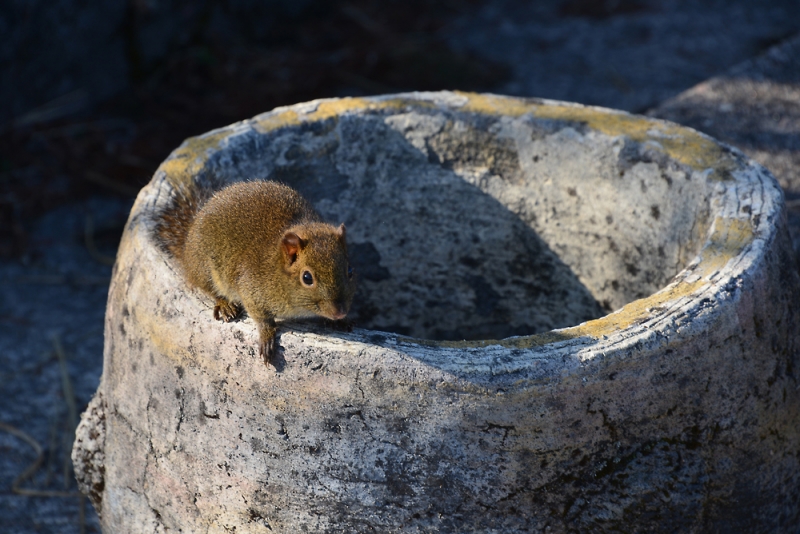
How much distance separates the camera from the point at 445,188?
3.53 m

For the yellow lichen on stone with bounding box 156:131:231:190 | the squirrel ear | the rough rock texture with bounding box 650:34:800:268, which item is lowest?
the squirrel ear

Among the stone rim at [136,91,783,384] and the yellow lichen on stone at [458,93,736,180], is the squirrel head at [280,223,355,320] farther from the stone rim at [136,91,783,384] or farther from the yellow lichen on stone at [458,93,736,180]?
the yellow lichen on stone at [458,93,736,180]

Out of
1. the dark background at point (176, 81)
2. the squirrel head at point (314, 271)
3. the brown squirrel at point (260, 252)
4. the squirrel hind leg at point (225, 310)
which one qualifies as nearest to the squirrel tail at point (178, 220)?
the brown squirrel at point (260, 252)

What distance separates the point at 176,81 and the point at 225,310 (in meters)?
4.79

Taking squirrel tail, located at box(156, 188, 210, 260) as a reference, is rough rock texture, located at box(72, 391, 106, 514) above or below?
below

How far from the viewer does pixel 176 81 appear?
680cm

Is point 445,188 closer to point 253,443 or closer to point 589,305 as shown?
point 589,305

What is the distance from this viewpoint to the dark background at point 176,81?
4.77 meters

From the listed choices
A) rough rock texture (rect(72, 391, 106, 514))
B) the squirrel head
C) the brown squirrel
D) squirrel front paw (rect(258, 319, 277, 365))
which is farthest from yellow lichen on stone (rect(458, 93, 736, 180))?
rough rock texture (rect(72, 391, 106, 514))

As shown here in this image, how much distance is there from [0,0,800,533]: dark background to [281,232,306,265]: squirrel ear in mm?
1997

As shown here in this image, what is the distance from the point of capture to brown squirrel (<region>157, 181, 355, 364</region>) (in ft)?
8.39

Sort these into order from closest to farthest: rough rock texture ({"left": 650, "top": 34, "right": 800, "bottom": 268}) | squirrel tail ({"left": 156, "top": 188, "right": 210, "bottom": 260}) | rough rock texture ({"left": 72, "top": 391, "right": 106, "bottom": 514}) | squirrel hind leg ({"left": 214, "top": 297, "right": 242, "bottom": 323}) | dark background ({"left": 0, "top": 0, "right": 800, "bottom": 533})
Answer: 1. squirrel hind leg ({"left": 214, "top": 297, "right": 242, "bottom": 323})
2. squirrel tail ({"left": 156, "top": 188, "right": 210, "bottom": 260})
3. rough rock texture ({"left": 72, "top": 391, "right": 106, "bottom": 514})
4. rough rock texture ({"left": 650, "top": 34, "right": 800, "bottom": 268})
5. dark background ({"left": 0, "top": 0, "right": 800, "bottom": 533})

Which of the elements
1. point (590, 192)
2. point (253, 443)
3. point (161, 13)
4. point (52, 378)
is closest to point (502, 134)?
point (590, 192)

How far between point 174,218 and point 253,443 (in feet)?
2.93
